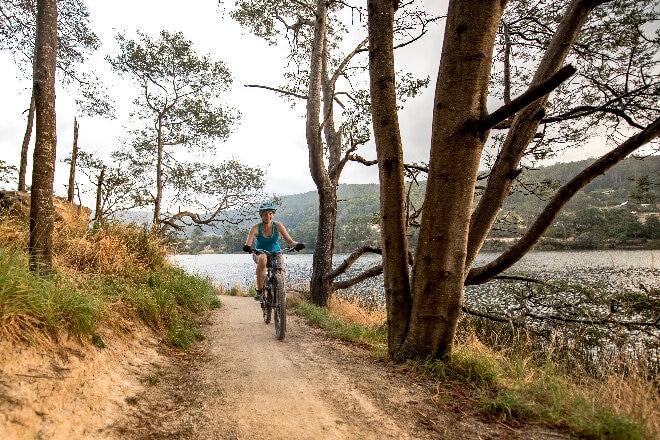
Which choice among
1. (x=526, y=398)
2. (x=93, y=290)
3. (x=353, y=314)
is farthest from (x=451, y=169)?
(x=353, y=314)

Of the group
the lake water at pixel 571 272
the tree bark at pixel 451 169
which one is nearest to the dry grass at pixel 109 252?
the lake water at pixel 571 272

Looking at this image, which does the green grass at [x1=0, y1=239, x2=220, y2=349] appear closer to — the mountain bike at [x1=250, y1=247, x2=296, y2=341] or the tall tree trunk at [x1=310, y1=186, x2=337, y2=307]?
the mountain bike at [x1=250, y1=247, x2=296, y2=341]

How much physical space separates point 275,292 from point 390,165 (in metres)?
2.93

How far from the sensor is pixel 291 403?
287cm

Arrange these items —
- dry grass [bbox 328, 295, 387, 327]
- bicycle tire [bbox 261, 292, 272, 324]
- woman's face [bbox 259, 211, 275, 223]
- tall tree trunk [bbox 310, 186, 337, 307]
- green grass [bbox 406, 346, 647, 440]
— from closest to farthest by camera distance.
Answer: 1. green grass [bbox 406, 346, 647, 440]
2. woman's face [bbox 259, 211, 275, 223]
3. bicycle tire [bbox 261, 292, 272, 324]
4. dry grass [bbox 328, 295, 387, 327]
5. tall tree trunk [bbox 310, 186, 337, 307]

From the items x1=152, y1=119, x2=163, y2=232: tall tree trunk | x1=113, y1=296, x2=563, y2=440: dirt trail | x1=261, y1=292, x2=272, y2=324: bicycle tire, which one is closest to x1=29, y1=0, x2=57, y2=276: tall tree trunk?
x1=113, y1=296, x2=563, y2=440: dirt trail

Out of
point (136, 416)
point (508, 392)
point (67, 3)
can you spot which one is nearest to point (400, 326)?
point (508, 392)

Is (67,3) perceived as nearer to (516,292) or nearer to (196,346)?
(196,346)

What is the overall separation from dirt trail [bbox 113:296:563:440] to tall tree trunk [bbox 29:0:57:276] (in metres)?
1.99

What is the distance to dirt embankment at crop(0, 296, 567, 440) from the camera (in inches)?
87.3

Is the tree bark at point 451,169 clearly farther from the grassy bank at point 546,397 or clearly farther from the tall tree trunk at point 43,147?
the tall tree trunk at point 43,147

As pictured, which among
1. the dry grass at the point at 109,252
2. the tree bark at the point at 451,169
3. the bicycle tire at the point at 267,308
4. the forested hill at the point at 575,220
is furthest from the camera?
the bicycle tire at the point at 267,308

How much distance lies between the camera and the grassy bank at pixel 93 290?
2.64m

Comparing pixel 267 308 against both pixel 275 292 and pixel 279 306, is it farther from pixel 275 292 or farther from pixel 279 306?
pixel 279 306
